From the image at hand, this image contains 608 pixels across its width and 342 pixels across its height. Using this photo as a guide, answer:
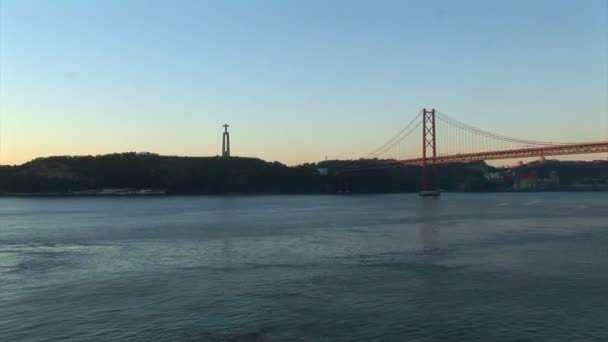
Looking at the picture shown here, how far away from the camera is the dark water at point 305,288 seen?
28.6ft

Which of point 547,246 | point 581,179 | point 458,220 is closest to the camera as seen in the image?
point 547,246

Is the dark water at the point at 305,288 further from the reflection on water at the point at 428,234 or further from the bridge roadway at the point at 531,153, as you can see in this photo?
the bridge roadway at the point at 531,153

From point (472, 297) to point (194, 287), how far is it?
229 inches

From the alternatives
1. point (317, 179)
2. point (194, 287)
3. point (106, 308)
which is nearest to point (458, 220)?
point (194, 287)

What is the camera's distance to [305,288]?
37.9 feet

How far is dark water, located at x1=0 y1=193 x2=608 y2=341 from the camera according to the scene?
8.73 metres

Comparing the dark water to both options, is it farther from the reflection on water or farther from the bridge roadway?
the bridge roadway

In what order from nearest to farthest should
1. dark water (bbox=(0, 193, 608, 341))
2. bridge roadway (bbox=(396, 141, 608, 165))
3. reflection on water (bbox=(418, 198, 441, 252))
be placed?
dark water (bbox=(0, 193, 608, 341)) → reflection on water (bbox=(418, 198, 441, 252)) → bridge roadway (bbox=(396, 141, 608, 165))

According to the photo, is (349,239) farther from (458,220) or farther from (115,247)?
(458,220)

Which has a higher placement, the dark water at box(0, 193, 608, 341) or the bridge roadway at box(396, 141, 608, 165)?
the bridge roadway at box(396, 141, 608, 165)

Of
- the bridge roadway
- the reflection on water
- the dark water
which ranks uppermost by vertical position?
the bridge roadway

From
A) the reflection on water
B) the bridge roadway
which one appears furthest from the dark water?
the bridge roadway

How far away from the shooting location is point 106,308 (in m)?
10.1

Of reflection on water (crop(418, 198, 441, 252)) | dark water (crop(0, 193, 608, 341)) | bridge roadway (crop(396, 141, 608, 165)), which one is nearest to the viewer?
dark water (crop(0, 193, 608, 341))
